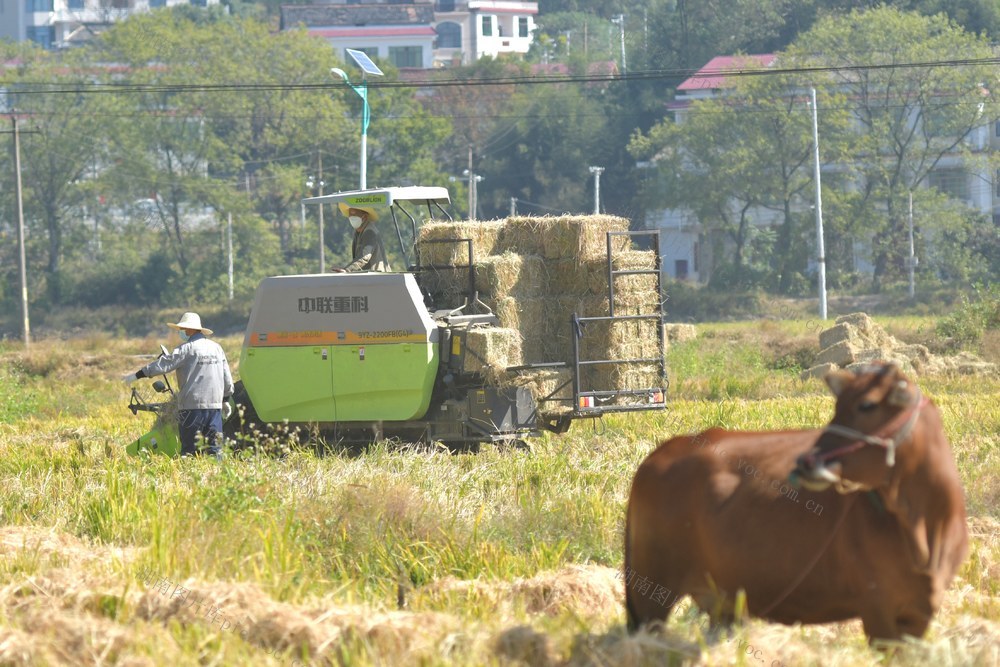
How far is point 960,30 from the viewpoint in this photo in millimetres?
63938

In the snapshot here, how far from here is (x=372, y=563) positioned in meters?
9.70

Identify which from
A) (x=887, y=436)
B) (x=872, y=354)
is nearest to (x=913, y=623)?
(x=887, y=436)

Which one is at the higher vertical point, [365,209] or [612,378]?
[365,209]

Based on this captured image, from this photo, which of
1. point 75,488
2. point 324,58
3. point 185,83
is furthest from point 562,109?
point 75,488

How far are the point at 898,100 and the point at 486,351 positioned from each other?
54.2 m

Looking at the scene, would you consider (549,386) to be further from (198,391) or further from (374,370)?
(198,391)

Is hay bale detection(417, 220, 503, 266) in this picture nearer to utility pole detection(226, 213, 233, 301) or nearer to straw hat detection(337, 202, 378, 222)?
straw hat detection(337, 202, 378, 222)

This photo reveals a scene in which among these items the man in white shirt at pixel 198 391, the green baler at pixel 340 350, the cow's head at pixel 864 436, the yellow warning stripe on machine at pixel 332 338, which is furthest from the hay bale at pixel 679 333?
the cow's head at pixel 864 436

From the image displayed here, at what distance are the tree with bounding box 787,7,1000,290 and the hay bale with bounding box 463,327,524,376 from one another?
2064 inches

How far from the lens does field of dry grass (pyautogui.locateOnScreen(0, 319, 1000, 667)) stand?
6.80 m

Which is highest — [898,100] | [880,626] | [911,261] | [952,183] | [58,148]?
[898,100]

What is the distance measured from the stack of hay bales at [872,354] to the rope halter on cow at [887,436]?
19.4m

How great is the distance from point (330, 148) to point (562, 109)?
14554 mm

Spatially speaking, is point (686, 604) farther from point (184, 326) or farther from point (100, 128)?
point (100, 128)
